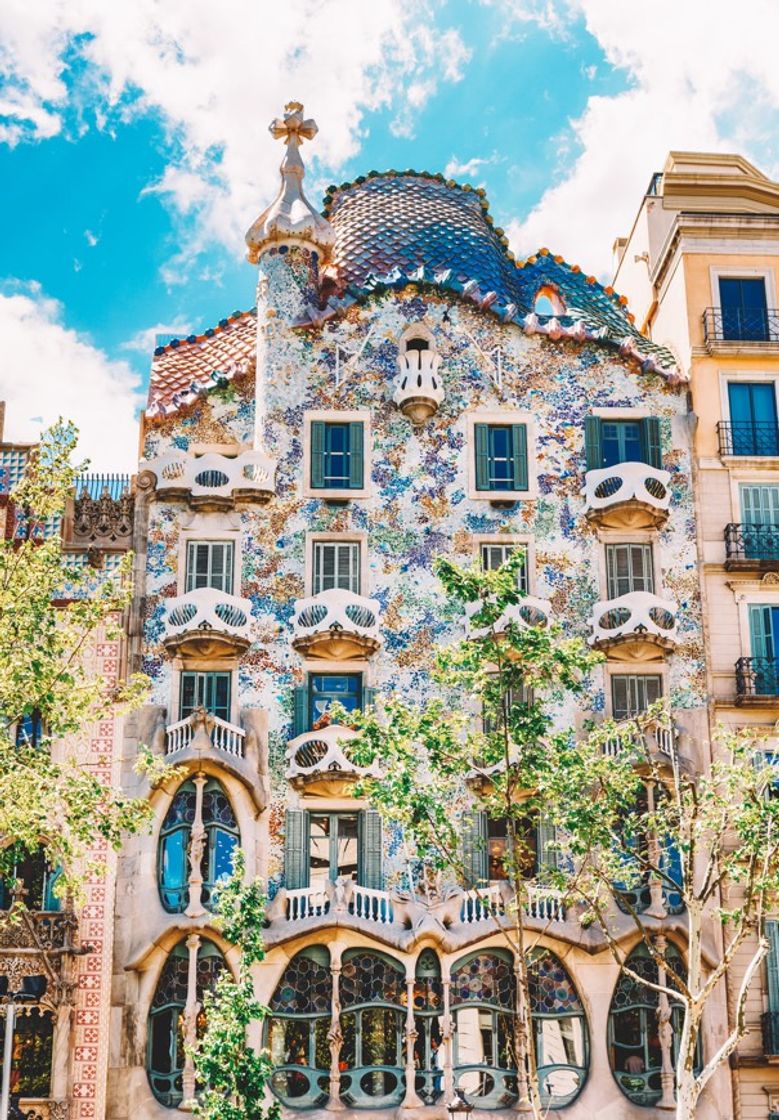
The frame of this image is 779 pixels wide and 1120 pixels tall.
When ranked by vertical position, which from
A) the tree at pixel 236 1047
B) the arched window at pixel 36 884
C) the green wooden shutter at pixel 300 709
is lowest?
the tree at pixel 236 1047

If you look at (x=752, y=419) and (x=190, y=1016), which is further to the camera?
(x=752, y=419)

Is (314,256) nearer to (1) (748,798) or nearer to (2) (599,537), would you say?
(2) (599,537)

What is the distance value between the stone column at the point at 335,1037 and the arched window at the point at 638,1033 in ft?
14.2

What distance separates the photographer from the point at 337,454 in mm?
29594

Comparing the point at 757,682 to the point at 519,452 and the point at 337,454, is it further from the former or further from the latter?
the point at 337,454

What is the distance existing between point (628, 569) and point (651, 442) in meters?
2.47

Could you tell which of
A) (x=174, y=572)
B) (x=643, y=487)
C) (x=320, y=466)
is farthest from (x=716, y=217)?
(x=174, y=572)

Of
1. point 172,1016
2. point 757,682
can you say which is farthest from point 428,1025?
point 757,682

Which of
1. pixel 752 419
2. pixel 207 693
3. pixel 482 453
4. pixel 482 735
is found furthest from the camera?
pixel 752 419

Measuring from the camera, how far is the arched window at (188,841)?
2628 centimetres

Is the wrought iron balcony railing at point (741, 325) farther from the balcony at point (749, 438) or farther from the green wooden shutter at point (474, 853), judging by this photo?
the green wooden shutter at point (474, 853)

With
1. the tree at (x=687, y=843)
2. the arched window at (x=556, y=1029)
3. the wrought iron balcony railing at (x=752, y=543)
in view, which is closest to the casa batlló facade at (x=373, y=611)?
the arched window at (x=556, y=1029)

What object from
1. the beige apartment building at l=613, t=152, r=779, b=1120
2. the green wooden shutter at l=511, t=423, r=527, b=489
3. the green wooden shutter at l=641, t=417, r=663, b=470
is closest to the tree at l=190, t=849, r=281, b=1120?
the beige apartment building at l=613, t=152, r=779, b=1120

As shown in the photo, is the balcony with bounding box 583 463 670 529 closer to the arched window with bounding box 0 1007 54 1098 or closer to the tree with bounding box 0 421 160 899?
the tree with bounding box 0 421 160 899
